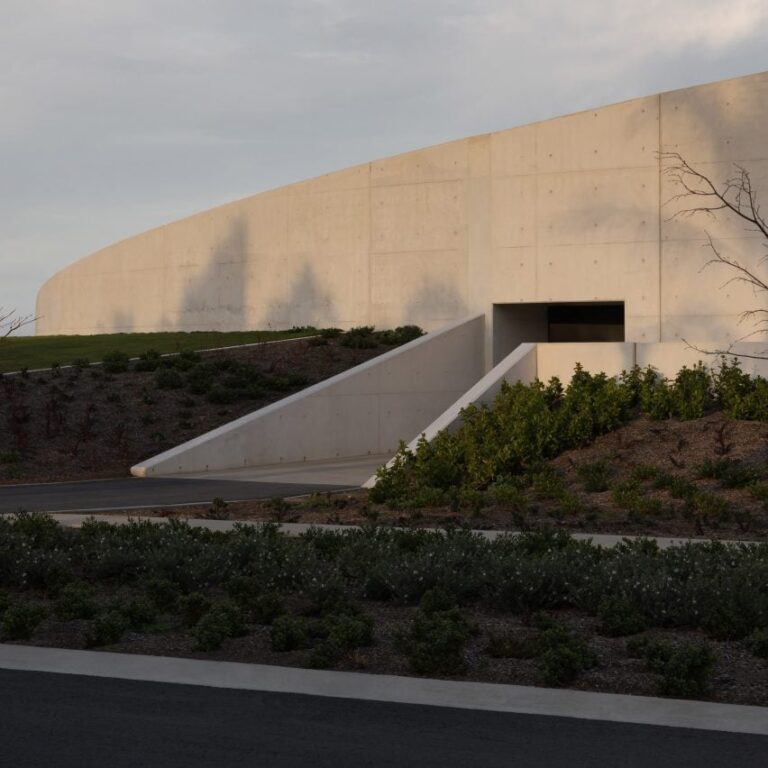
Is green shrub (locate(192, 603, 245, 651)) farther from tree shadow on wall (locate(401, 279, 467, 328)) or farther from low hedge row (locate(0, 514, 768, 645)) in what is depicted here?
tree shadow on wall (locate(401, 279, 467, 328))

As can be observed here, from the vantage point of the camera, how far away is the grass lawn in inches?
1137

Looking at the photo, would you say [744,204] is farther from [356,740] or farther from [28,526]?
[356,740]

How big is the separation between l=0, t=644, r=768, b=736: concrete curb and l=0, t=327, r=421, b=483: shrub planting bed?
44.0 ft

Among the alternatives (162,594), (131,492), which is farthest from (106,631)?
(131,492)

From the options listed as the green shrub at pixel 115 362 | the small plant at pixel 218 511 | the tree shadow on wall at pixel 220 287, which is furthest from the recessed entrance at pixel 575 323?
the small plant at pixel 218 511

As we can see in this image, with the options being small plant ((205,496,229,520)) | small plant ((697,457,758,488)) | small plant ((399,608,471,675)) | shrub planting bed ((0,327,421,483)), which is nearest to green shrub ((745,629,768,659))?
small plant ((399,608,471,675))

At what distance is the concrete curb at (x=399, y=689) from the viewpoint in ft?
21.0

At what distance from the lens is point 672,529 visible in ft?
43.8

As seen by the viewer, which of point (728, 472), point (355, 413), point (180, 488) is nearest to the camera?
point (728, 472)

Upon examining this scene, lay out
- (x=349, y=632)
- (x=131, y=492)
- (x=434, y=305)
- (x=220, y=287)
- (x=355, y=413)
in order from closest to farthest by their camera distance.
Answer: (x=349, y=632)
(x=131, y=492)
(x=355, y=413)
(x=434, y=305)
(x=220, y=287)

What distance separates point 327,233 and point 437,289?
3.33m

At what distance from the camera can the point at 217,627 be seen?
802cm

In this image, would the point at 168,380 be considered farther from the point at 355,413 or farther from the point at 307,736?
the point at 307,736

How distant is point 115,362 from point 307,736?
21.9 metres
